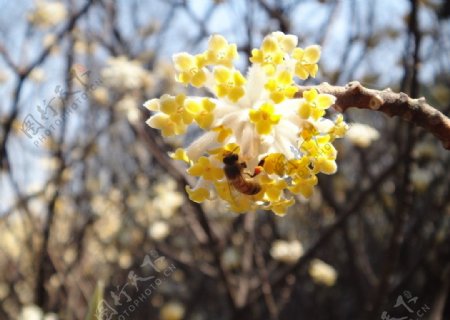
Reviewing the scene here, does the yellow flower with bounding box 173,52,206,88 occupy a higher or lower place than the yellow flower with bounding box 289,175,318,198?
higher

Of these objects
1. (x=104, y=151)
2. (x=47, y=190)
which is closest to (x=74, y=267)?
(x=47, y=190)

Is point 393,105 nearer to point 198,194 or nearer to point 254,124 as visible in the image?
point 254,124

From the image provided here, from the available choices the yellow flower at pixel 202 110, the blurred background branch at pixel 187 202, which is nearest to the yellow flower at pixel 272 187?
the yellow flower at pixel 202 110

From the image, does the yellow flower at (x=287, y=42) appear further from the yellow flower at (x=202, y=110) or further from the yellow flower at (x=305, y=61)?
the yellow flower at (x=202, y=110)

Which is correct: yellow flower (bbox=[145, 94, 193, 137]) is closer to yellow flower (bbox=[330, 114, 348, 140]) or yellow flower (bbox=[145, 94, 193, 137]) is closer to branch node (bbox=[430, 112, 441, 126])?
yellow flower (bbox=[330, 114, 348, 140])

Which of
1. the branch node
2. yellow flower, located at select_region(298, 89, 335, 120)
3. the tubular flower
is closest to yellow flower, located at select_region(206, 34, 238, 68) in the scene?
the tubular flower

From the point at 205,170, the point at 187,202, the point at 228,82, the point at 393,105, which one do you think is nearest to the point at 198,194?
the point at 205,170
